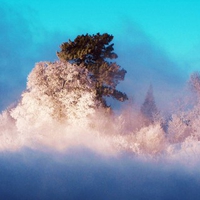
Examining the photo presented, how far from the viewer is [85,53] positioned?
30.3m

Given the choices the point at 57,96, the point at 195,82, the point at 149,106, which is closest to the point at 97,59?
the point at 57,96

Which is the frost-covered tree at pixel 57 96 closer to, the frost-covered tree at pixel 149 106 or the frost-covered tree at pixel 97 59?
the frost-covered tree at pixel 97 59

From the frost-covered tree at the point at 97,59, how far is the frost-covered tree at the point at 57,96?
0.75 metres

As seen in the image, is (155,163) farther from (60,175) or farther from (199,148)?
(60,175)

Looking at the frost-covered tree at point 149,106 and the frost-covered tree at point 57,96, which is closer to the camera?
the frost-covered tree at point 57,96

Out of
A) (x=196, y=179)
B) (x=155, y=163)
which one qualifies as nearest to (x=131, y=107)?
(x=155, y=163)

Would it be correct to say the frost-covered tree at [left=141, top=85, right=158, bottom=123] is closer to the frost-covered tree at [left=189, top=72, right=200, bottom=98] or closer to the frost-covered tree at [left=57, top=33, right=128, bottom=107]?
the frost-covered tree at [left=189, top=72, right=200, bottom=98]

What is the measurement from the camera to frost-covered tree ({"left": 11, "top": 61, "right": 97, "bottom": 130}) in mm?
29750

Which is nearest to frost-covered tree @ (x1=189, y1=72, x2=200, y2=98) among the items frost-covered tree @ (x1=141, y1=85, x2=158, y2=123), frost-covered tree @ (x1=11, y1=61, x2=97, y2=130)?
frost-covered tree @ (x1=141, y1=85, x2=158, y2=123)

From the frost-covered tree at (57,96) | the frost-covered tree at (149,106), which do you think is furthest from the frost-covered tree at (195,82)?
the frost-covered tree at (57,96)

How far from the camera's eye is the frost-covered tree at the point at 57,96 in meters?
29.8

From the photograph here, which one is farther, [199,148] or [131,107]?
[131,107]

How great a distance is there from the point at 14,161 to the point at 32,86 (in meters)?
11.4

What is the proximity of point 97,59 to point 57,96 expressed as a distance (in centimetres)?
521
